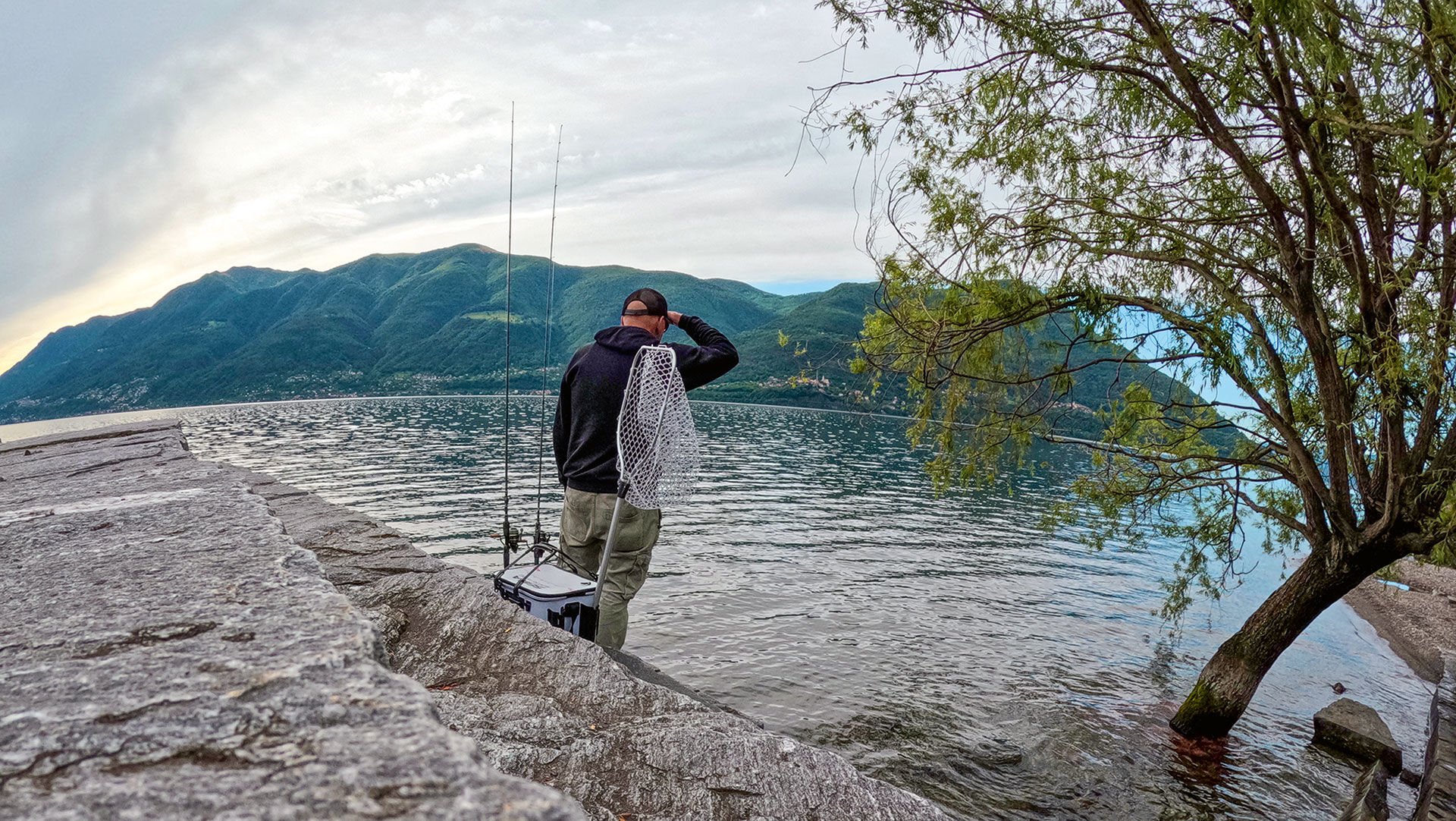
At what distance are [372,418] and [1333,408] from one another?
314 feet

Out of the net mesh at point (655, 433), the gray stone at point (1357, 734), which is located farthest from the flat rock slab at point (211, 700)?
the gray stone at point (1357, 734)

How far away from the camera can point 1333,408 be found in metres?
7.59

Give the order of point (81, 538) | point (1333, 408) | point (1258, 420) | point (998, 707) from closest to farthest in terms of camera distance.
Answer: point (81, 538) < point (1333, 408) < point (1258, 420) < point (998, 707)

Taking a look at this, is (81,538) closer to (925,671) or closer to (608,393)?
(608,393)

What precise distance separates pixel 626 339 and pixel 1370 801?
325 inches

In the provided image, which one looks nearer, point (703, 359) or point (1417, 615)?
point (703, 359)

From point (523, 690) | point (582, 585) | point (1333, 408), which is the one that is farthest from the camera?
point (1333, 408)

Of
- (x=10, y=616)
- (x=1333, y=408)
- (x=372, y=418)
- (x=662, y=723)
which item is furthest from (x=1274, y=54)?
(x=372, y=418)

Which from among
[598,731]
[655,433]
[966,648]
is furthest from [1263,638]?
[598,731]

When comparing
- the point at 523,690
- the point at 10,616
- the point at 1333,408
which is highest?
the point at 1333,408

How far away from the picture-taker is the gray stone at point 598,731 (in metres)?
3.12

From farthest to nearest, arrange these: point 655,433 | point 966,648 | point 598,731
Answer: point 966,648 → point 655,433 → point 598,731

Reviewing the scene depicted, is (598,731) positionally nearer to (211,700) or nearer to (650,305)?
(211,700)

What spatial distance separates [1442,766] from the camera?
7461 mm
